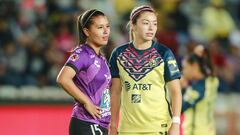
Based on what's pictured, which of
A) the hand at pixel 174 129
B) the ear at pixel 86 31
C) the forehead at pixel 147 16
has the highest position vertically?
the forehead at pixel 147 16

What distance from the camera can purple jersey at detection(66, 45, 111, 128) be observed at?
7039 millimetres

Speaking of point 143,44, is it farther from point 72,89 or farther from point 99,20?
point 72,89

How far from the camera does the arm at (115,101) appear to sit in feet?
24.7

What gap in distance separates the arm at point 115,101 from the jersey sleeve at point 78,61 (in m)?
0.53

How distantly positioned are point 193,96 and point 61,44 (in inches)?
245

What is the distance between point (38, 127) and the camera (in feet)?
39.3

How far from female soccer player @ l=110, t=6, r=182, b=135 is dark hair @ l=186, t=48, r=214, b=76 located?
6.47ft

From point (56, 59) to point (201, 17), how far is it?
11.5 ft

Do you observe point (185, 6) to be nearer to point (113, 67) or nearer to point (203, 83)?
point (203, 83)

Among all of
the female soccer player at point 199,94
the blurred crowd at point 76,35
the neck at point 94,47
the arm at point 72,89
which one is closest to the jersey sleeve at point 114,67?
the neck at point 94,47

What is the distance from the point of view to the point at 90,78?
277 inches

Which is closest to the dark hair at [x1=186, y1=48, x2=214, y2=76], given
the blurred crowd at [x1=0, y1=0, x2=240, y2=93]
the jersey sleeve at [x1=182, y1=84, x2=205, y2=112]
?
the jersey sleeve at [x1=182, y1=84, x2=205, y2=112]

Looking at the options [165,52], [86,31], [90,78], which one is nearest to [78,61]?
[90,78]

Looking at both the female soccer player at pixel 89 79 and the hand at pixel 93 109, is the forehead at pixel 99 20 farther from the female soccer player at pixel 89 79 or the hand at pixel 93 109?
the hand at pixel 93 109
